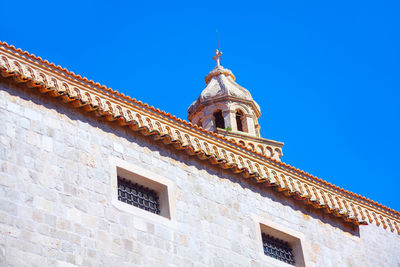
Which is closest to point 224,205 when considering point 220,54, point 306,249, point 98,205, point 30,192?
point 306,249

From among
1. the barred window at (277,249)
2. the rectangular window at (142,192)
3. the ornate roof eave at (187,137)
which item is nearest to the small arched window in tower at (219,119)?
the ornate roof eave at (187,137)

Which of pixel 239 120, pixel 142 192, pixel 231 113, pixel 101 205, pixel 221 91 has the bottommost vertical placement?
pixel 101 205

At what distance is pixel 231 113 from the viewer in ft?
80.2

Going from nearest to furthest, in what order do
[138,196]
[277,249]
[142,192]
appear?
[138,196], [142,192], [277,249]

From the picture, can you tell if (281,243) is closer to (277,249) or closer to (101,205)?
(277,249)

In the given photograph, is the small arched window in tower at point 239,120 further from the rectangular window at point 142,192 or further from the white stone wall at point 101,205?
the rectangular window at point 142,192

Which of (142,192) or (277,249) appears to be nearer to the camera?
(142,192)

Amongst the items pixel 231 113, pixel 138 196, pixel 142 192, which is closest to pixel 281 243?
pixel 142 192

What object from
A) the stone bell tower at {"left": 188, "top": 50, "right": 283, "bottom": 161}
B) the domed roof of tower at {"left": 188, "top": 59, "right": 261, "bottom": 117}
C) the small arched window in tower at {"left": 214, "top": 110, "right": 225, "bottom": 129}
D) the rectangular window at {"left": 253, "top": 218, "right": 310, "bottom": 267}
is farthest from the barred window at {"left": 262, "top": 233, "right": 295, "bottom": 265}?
the domed roof of tower at {"left": 188, "top": 59, "right": 261, "bottom": 117}

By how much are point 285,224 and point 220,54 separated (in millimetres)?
13342

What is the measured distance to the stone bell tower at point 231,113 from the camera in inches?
943

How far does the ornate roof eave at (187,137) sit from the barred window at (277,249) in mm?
1044

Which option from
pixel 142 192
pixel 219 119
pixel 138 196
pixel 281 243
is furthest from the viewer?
pixel 219 119

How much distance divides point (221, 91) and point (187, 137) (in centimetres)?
1098
